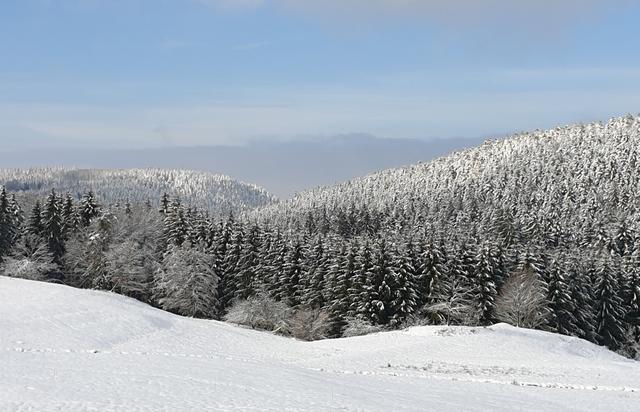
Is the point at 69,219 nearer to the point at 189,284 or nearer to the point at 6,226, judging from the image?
the point at 6,226

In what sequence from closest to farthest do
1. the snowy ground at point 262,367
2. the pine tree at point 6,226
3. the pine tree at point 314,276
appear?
the snowy ground at point 262,367 → the pine tree at point 314,276 → the pine tree at point 6,226

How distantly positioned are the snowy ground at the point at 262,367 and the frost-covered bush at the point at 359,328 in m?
11.3

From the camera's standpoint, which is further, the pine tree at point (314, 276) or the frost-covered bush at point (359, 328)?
the pine tree at point (314, 276)

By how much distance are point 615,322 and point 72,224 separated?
7035 cm

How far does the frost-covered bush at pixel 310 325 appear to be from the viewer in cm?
6322

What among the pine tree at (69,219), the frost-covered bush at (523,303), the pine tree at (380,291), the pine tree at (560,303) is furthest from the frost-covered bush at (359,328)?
the pine tree at (69,219)

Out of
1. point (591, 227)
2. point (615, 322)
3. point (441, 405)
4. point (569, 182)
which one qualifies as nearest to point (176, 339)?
point (441, 405)

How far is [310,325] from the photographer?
64.0 m

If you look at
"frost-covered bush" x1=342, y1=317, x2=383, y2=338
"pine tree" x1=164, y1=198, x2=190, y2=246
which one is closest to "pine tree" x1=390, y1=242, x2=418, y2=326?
"frost-covered bush" x1=342, y1=317, x2=383, y2=338

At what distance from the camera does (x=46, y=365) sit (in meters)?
25.7

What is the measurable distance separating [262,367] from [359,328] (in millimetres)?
31367

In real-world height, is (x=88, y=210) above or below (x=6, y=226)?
above

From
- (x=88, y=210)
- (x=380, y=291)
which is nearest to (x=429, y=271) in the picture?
(x=380, y=291)

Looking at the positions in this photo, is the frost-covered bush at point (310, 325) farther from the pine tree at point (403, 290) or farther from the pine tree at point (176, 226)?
the pine tree at point (176, 226)
